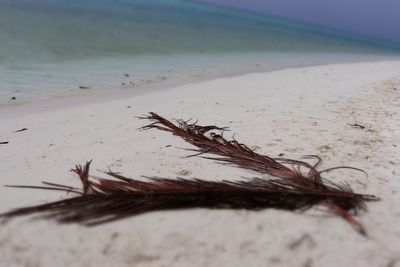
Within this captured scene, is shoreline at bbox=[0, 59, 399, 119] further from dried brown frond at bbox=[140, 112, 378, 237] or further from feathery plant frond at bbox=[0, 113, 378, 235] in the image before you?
feathery plant frond at bbox=[0, 113, 378, 235]

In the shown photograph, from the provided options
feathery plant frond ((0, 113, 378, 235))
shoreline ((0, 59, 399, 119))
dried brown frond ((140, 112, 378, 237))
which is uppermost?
shoreline ((0, 59, 399, 119))

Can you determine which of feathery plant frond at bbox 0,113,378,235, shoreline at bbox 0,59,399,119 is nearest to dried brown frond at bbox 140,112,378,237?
feathery plant frond at bbox 0,113,378,235

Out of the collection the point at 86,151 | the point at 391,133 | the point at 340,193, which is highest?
the point at 391,133

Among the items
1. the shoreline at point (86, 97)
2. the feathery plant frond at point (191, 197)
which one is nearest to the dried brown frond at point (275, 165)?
the feathery plant frond at point (191, 197)

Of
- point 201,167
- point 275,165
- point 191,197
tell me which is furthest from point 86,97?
point 191,197

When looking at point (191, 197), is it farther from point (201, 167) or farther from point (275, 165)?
point (275, 165)

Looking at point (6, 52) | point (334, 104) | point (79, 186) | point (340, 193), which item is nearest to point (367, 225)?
point (340, 193)

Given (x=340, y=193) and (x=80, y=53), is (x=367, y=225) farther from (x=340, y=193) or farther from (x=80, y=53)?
(x=80, y=53)

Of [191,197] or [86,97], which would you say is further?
[86,97]
